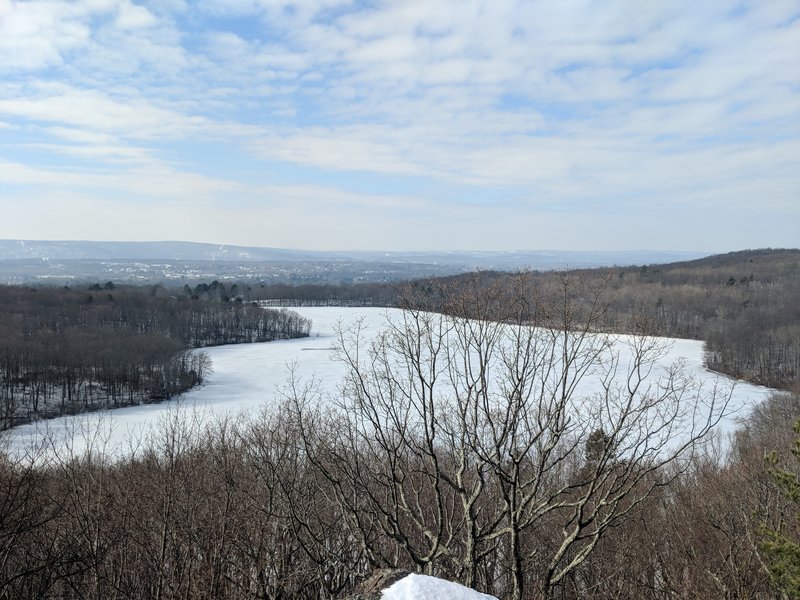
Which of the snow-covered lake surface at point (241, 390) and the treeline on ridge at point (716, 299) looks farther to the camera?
the snow-covered lake surface at point (241, 390)

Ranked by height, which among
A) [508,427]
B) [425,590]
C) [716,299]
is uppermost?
[508,427]

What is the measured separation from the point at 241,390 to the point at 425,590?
169 ft

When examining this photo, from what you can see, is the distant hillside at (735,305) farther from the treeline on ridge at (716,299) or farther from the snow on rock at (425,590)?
the snow on rock at (425,590)

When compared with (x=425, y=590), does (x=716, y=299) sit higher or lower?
lower

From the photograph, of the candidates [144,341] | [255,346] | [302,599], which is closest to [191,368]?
[144,341]

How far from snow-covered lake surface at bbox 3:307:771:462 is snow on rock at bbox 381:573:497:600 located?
2417 centimetres

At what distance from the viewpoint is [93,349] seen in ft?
199

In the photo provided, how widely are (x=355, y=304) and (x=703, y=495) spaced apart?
5074 inches

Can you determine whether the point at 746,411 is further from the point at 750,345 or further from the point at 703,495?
the point at 703,495

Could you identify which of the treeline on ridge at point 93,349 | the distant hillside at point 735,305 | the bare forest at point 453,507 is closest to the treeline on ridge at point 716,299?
the distant hillside at point 735,305

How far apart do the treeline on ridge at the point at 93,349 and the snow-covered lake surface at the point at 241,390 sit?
10.0 ft

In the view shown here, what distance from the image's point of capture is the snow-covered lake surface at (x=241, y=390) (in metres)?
Result: 35.8

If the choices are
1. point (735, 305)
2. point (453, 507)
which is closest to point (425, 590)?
point (453, 507)

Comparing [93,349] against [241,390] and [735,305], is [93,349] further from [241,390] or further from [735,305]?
[735,305]
